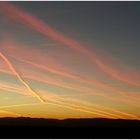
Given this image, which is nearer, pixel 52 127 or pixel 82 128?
pixel 52 127

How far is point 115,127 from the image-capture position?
2220 cm

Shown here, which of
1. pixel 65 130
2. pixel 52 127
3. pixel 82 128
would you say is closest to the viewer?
→ pixel 65 130

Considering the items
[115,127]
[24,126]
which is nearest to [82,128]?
[115,127]

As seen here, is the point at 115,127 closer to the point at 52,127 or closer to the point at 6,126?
the point at 52,127

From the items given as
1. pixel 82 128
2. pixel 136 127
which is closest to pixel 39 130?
pixel 82 128

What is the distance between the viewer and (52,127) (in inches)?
836

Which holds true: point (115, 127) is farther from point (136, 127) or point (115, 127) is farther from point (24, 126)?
point (24, 126)

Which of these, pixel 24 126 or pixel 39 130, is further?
pixel 24 126

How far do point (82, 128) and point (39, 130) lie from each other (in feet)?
12.3

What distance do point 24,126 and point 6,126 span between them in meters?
1.70

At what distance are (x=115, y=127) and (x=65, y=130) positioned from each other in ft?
12.9

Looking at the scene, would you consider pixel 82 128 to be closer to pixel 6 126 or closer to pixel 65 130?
pixel 65 130

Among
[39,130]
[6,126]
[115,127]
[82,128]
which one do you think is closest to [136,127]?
[115,127]

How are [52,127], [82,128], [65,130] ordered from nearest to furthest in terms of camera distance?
[65,130] < [52,127] < [82,128]
